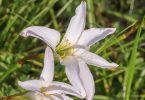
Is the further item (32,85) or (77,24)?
(77,24)

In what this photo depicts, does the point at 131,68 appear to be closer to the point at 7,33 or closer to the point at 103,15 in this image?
the point at 7,33

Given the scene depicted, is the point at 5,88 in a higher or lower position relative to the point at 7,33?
lower

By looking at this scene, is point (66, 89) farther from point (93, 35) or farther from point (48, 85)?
point (93, 35)

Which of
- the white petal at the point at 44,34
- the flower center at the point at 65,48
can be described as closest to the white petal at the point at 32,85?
the white petal at the point at 44,34

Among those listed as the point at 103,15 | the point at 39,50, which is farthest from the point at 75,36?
the point at 103,15

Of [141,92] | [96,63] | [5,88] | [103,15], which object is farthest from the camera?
[103,15]

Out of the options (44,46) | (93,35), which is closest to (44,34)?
(93,35)

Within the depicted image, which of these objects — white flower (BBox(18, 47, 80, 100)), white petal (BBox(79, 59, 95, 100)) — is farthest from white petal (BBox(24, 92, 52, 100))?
white petal (BBox(79, 59, 95, 100))
